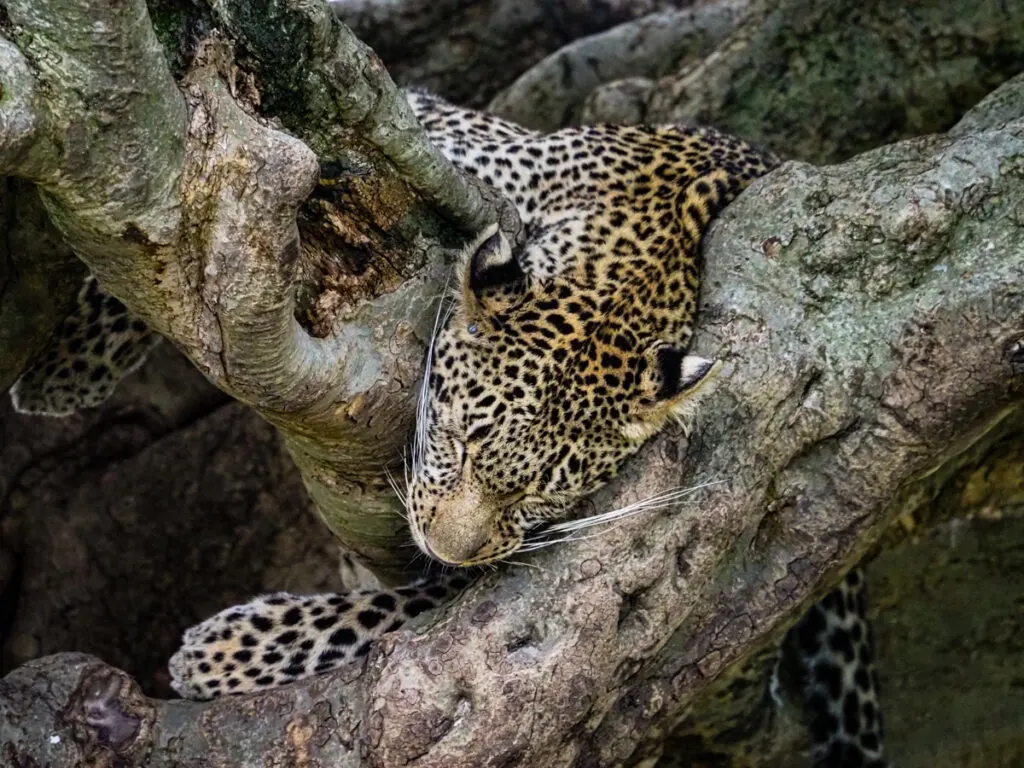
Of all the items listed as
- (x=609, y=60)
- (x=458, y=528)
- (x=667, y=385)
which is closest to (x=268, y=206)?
(x=458, y=528)

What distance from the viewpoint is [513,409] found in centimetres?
461

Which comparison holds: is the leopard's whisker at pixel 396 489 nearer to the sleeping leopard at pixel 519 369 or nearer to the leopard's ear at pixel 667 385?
the sleeping leopard at pixel 519 369

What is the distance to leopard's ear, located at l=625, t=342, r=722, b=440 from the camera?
14.6 ft

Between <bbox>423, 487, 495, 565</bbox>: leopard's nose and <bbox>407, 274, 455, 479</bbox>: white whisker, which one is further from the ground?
<bbox>407, 274, 455, 479</bbox>: white whisker

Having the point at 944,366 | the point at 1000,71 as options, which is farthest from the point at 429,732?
the point at 1000,71

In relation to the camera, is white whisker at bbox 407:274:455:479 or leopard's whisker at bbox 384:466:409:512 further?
leopard's whisker at bbox 384:466:409:512

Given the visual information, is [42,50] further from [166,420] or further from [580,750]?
[166,420]

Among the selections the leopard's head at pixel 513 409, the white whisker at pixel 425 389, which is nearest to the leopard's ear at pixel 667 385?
the leopard's head at pixel 513 409

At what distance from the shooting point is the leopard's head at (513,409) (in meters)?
4.46

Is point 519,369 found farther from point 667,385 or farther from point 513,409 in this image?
point 667,385

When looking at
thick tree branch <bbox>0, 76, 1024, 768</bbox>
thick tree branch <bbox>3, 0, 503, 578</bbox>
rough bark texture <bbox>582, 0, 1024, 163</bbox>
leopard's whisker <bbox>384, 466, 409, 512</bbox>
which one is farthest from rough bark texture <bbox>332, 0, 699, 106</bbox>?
leopard's whisker <bbox>384, 466, 409, 512</bbox>

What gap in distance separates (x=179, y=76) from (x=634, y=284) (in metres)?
2.05

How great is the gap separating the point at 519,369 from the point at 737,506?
2.91ft

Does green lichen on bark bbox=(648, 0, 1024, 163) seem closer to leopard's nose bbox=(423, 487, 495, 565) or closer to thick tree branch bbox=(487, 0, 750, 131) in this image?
thick tree branch bbox=(487, 0, 750, 131)
